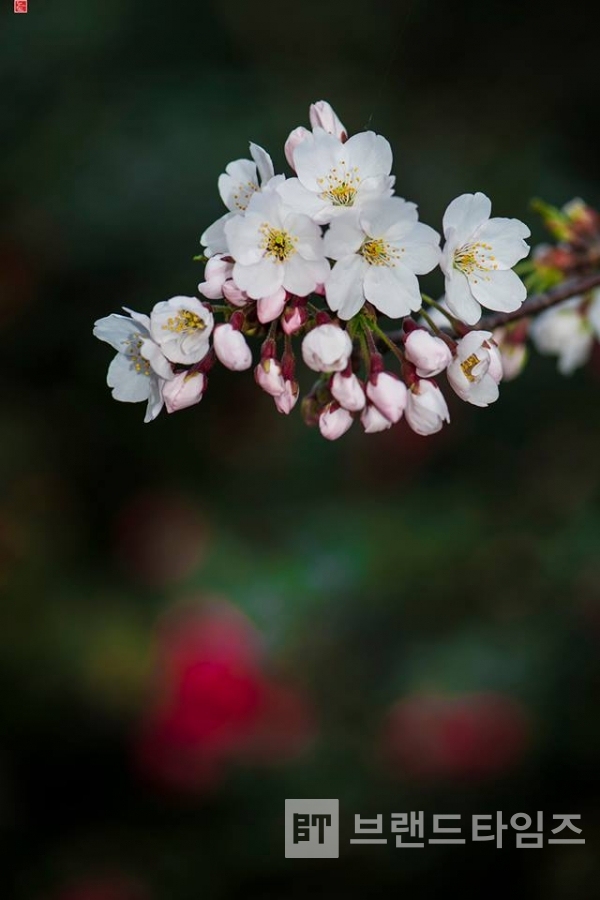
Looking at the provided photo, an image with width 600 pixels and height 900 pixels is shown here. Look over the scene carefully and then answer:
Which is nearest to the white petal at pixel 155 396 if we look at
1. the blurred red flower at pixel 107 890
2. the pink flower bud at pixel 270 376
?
the pink flower bud at pixel 270 376

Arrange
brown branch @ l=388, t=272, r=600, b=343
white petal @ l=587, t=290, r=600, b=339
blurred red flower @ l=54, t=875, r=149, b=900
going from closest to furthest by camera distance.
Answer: brown branch @ l=388, t=272, r=600, b=343 < white petal @ l=587, t=290, r=600, b=339 < blurred red flower @ l=54, t=875, r=149, b=900

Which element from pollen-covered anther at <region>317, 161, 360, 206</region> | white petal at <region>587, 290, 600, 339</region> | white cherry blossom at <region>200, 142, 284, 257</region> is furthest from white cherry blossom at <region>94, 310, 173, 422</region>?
white petal at <region>587, 290, 600, 339</region>

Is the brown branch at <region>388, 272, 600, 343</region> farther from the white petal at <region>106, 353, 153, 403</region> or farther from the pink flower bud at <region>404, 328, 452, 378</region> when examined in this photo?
the white petal at <region>106, 353, 153, 403</region>

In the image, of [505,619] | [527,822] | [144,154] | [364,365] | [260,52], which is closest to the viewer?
[364,365]

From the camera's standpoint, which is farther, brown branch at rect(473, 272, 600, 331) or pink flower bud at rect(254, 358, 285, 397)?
brown branch at rect(473, 272, 600, 331)

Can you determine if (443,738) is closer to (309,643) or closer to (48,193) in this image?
(309,643)

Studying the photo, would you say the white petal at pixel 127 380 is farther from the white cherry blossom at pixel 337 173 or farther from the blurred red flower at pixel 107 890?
the blurred red flower at pixel 107 890

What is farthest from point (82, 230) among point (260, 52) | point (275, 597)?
point (275, 597)
